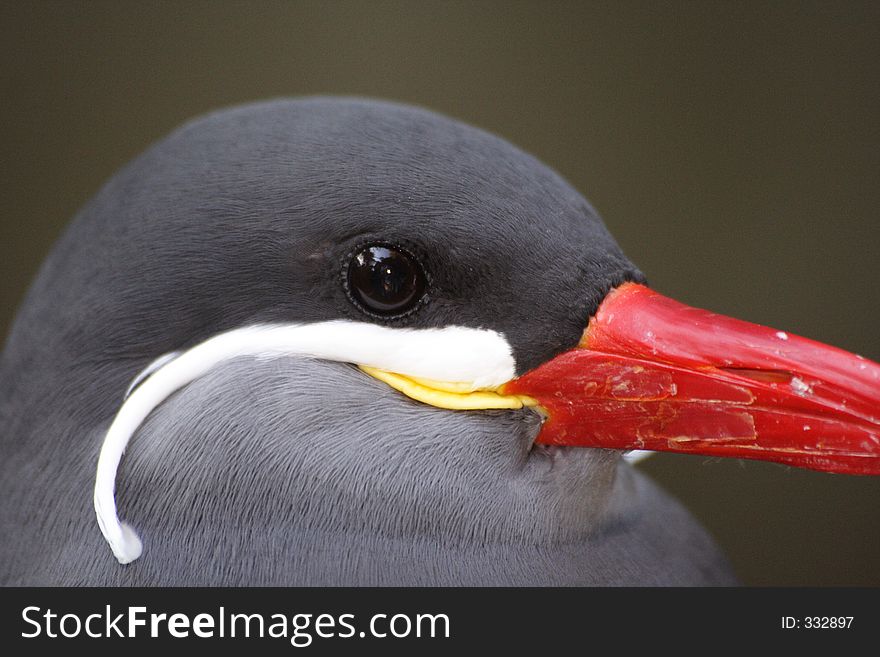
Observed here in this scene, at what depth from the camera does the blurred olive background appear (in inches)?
177

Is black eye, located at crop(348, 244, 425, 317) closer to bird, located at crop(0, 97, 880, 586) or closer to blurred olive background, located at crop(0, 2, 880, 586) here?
bird, located at crop(0, 97, 880, 586)

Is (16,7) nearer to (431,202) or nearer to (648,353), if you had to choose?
(431,202)

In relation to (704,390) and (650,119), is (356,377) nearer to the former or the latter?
(704,390)

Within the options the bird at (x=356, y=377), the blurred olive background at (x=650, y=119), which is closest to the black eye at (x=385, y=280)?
the bird at (x=356, y=377)

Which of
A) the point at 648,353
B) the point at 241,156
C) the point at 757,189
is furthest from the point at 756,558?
the point at 241,156

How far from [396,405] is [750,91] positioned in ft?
11.0

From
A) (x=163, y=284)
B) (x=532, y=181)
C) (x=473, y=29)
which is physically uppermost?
(x=473, y=29)

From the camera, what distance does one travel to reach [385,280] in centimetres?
181

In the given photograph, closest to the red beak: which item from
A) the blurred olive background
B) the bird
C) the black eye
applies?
the bird

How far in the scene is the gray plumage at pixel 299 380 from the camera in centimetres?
180

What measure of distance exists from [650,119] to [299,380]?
3.30m

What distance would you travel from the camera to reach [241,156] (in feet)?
6.18

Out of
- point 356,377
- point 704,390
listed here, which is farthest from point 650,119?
point 356,377

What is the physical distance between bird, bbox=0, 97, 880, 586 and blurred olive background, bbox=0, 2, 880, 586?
2.77 metres
